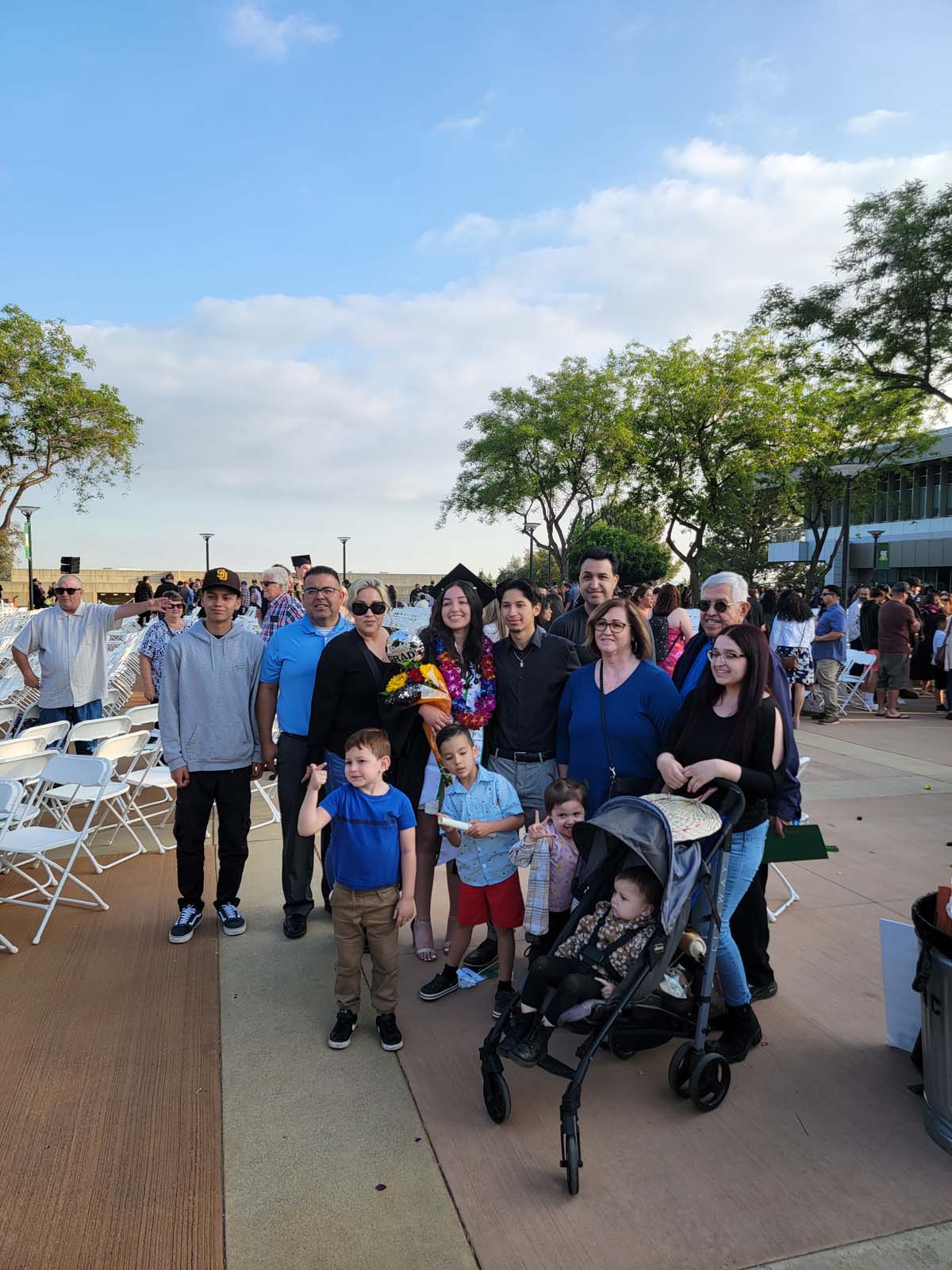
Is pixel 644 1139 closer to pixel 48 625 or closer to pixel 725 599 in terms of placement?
pixel 725 599

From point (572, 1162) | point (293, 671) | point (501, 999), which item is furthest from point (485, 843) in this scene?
point (293, 671)

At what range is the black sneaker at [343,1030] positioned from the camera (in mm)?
3246


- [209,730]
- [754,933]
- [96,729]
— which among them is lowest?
[754,933]

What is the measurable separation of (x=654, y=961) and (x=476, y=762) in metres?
1.19

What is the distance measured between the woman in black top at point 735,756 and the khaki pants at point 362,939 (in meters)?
1.25

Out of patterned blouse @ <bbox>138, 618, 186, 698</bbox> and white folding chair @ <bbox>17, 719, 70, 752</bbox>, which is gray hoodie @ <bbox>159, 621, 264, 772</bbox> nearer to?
white folding chair @ <bbox>17, 719, 70, 752</bbox>

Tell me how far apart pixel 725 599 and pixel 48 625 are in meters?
4.82

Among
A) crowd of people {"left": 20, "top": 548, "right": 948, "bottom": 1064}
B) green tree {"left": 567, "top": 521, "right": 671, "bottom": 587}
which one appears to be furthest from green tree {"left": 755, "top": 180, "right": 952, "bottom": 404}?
green tree {"left": 567, "top": 521, "right": 671, "bottom": 587}

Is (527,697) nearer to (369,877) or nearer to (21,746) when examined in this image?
(369,877)

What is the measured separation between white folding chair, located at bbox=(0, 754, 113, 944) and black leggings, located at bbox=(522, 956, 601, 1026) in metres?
2.63

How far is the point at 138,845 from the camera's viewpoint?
19.2 feet

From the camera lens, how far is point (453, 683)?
377 centimetres

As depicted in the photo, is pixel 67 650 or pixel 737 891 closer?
pixel 737 891

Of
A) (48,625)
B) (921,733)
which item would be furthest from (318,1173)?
(921,733)
